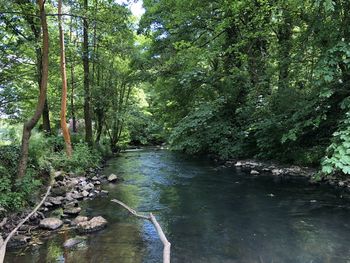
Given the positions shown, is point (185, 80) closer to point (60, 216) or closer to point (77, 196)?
point (77, 196)

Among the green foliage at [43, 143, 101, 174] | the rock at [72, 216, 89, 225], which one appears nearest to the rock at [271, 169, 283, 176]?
the green foliage at [43, 143, 101, 174]

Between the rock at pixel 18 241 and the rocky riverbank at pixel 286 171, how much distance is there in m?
7.57

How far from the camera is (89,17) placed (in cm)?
838

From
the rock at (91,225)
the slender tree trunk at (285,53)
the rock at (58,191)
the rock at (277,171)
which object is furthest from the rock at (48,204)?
the slender tree trunk at (285,53)

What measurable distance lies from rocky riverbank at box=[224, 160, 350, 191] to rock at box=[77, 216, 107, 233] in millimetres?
6075

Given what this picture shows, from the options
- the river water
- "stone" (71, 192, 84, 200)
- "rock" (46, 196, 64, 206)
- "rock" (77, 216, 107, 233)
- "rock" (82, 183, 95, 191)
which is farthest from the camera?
"rock" (82, 183, 95, 191)

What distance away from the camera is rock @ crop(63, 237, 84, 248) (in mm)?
5973

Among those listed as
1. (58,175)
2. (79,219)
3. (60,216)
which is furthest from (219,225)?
(58,175)

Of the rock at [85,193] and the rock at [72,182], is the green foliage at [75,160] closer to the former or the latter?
the rock at [72,182]

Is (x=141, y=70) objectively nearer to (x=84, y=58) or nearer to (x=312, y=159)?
(x=84, y=58)

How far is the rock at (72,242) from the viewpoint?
5.97 metres

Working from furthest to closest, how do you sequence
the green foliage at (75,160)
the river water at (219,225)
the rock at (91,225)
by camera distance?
the green foliage at (75,160) < the rock at (91,225) < the river water at (219,225)

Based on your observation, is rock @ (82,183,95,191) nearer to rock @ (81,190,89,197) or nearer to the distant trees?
rock @ (81,190,89,197)

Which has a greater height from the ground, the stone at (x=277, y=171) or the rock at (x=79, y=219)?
Answer: the rock at (x=79, y=219)
